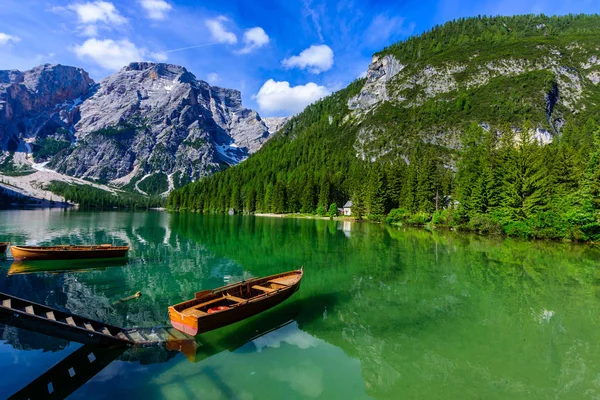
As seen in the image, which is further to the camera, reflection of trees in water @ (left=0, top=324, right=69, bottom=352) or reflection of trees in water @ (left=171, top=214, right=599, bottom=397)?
reflection of trees in water @ (left=0, top=324, right=69, bottom=352)

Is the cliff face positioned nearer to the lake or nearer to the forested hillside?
the forested hillside

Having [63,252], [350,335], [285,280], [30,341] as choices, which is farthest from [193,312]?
[63,252]

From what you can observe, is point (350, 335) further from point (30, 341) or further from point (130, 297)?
point (30, 341)

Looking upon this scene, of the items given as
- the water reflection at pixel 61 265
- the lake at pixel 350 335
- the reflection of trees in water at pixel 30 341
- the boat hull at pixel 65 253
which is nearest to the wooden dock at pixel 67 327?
the lake at pixel 350 335

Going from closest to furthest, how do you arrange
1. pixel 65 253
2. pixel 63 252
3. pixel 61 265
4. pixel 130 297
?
pixel 130 297 → pixel 61 265 → pixel 63 252 → pixel 65 253

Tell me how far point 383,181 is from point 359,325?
3307 inches

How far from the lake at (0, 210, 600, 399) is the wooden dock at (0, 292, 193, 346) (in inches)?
23.3

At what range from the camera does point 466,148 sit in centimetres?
8862

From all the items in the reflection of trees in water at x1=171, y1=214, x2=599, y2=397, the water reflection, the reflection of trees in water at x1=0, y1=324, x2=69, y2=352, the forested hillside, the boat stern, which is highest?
the forested hillside

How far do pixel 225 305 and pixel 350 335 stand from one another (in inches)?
228

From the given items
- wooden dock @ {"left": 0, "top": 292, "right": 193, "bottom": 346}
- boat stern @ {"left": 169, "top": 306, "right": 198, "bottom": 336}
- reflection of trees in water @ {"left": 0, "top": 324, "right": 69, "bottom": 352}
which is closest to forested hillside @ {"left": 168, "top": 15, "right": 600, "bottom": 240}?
boat stern @ {"left": 169, "top": 306, "right": 198, "bottom": 336}

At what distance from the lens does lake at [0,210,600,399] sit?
9477 mm

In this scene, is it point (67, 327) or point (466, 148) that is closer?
point (67, 327)

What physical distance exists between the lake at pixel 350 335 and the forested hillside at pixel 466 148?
29922 mm
